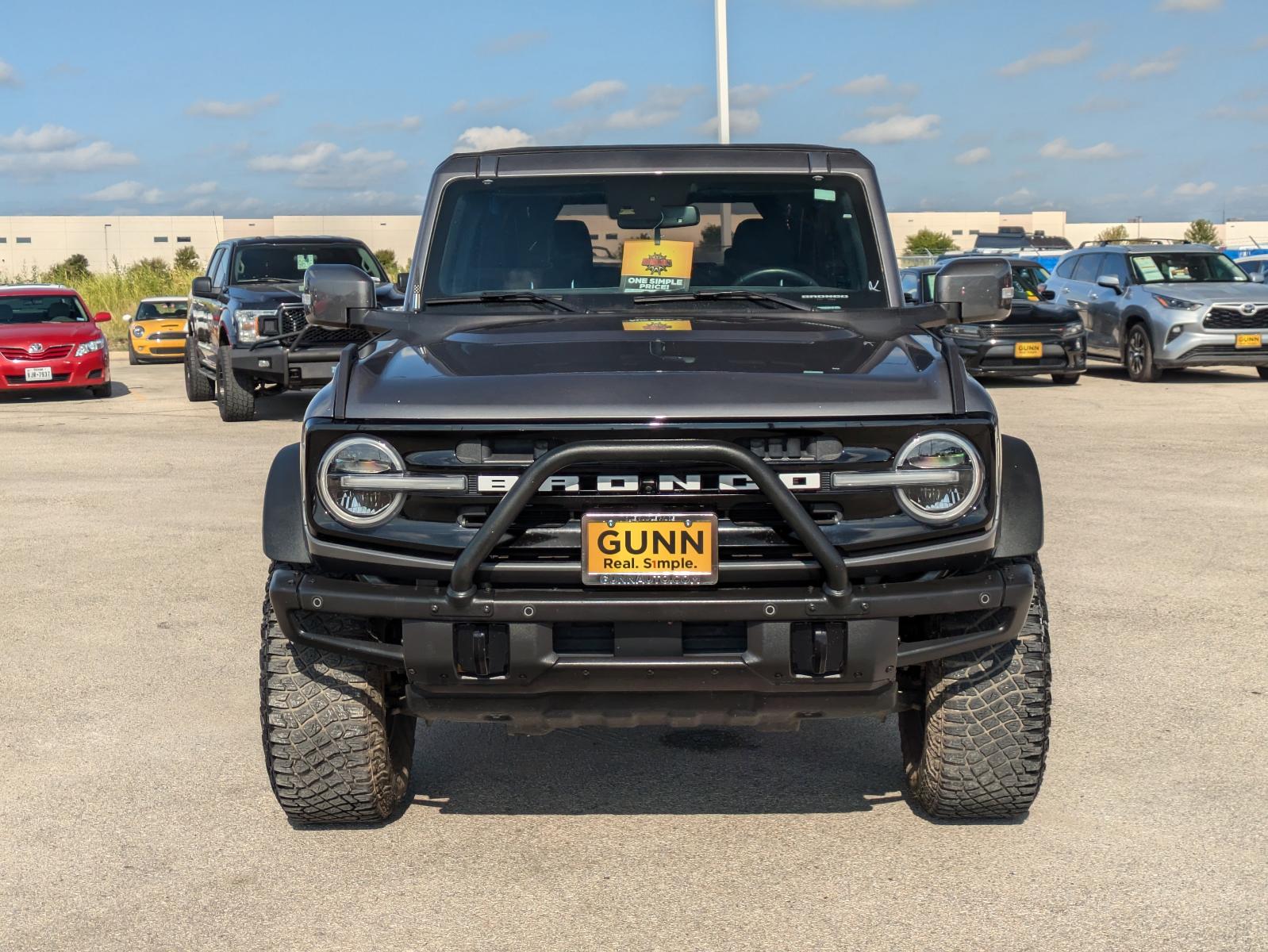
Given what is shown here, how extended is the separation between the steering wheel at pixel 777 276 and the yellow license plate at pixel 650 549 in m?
1.71

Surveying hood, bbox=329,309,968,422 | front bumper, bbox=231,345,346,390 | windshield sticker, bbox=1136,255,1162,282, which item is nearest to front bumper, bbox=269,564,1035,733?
hood, bbox=329,309,968,422

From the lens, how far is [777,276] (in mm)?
5094

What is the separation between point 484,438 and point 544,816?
4.30ft

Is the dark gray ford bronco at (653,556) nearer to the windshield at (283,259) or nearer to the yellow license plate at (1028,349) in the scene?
the windshield at (283,259)

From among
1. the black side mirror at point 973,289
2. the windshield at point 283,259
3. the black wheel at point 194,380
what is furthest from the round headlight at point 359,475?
the black wheel at point 194,380

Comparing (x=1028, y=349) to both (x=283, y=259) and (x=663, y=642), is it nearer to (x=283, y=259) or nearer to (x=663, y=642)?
(x=283, y=259)

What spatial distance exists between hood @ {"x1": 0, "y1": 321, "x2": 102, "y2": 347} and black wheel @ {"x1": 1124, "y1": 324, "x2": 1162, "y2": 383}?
44.8 feet

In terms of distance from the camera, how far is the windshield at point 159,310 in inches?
1096

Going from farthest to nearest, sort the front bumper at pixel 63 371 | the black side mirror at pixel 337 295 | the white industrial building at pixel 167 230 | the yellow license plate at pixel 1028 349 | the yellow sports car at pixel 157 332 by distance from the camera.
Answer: the white industrial building at pixel 167 230
the yellow sports car at pixel 157 332
the front bumper at pixel 63 371
the yellow license plate at pixel 1028 349
the black side mirror at pixel 337 295

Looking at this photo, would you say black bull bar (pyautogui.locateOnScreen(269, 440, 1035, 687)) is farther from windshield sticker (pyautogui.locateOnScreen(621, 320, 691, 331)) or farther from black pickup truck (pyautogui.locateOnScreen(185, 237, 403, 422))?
black pickup truck (pyautogui.locateOnScreen(185, 237, 403, 422))

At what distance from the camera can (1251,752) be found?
4824 millimetres

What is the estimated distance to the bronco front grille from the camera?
18.5 meters

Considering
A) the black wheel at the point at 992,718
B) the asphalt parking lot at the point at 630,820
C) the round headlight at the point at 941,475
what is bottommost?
the asphalt parking lot at the point at 630,820

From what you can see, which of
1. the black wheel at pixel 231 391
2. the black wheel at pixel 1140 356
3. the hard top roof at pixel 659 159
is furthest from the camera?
the black wheel at pixel 1140 356
